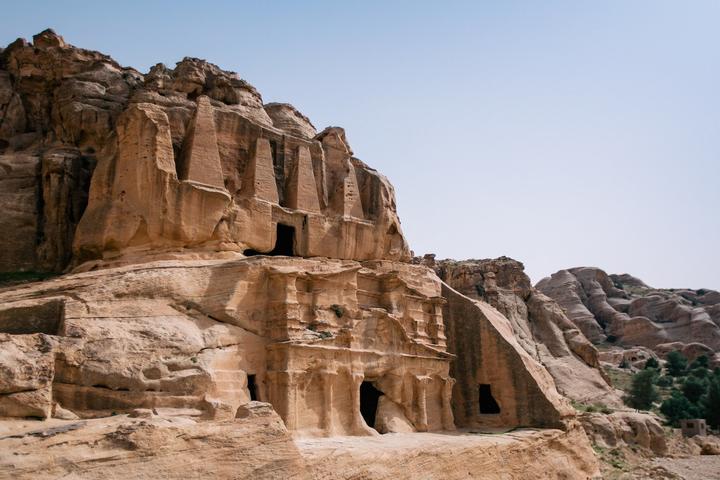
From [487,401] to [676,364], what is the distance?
46.1 metres

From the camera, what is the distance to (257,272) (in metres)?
25.6

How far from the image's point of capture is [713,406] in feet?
182

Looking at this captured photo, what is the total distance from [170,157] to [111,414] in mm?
11830

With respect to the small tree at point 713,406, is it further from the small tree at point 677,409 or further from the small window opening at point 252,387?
the small window opening at point 252,387

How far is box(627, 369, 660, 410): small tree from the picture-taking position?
2184 inches

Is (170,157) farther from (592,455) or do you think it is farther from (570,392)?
(570,392)

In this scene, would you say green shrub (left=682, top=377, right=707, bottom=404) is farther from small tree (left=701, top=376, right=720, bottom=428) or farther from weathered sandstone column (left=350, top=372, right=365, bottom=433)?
weathered sandstone column (left=350, top=372, right=365, bottom=433)

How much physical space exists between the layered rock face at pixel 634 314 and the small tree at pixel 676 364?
5241 millimetres

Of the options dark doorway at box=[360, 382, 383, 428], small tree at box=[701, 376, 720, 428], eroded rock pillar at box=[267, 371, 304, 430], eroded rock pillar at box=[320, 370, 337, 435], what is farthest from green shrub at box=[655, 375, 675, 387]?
eroded rock pillar at box=[267, 371, 304, 430]

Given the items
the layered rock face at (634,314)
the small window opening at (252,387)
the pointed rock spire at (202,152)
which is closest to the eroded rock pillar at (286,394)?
the small window opening at (252,387)

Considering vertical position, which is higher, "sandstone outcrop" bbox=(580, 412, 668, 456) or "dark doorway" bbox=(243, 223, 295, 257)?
"dark doorway" bbox=(243, 223, 295, 257)

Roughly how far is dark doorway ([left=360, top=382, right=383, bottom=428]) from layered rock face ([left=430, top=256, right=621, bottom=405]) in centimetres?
1921

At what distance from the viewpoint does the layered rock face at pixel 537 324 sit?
4712 cm

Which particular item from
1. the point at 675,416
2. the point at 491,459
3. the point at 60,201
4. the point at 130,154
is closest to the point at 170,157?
the point at 130,154
